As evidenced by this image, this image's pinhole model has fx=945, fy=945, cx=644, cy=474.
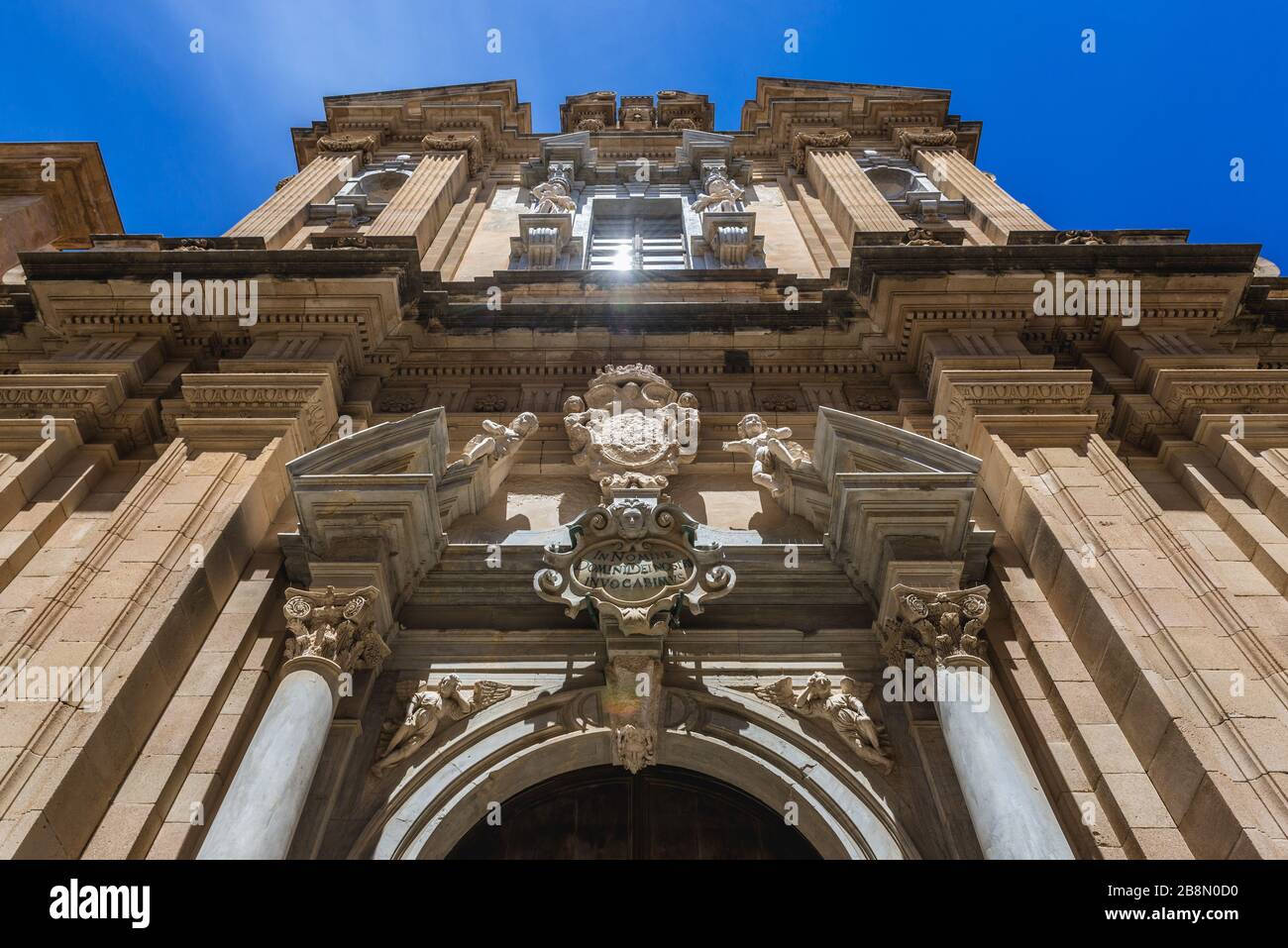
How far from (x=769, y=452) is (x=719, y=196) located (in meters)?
10.5

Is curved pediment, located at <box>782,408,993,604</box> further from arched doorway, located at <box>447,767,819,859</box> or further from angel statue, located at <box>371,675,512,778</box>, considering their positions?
angel statue, located at <box>371,675,512,778</box>

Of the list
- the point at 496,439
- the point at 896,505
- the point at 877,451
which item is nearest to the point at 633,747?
the point at 896,505

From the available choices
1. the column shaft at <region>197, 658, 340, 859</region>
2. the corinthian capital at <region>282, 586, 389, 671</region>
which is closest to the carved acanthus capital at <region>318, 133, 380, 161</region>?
the corinthian capital at <region>282, 586, 389, 671</region>

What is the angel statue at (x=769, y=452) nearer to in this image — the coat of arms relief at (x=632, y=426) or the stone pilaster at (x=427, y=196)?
the coat of arms relief at (x=632, y=426)

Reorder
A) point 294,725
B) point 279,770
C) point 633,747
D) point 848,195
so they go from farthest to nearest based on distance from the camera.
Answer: point 848,195, point 633,747, point 294,725, point 279,770

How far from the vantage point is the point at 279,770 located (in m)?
6.97

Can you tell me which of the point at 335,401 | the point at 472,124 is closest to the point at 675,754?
the point at 335,401

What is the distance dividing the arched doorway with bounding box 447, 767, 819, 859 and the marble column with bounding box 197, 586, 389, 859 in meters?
2.04

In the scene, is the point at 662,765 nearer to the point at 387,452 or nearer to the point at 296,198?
the point at 387,452

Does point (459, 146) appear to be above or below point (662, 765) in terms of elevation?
above

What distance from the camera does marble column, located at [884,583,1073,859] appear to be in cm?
661

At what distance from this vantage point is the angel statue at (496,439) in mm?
10680
